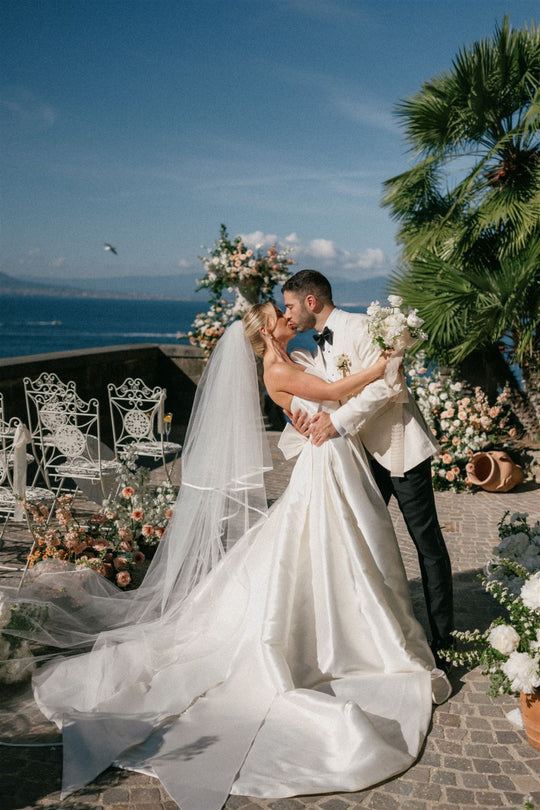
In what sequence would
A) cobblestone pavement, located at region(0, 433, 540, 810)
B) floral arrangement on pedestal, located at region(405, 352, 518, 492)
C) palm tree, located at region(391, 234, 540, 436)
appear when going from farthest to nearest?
floral arrangement on pedestal, located at region(405, 352, 518, 492) → palm tree, located at region(391, 234, 540, 436) → cobblestone pavement, located at region(0, 433, 540, 810)

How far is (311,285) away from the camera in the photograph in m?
3.57

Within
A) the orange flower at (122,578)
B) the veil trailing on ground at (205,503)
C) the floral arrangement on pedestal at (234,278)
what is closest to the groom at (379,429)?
the veil trailing on ground at (205,503)

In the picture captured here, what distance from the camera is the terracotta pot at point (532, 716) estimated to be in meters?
2.78

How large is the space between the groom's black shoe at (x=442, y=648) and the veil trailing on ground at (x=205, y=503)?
3.75ft

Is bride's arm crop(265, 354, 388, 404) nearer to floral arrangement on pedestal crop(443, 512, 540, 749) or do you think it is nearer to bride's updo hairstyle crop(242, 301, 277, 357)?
bride's updo hairstyle crop(242, 301, 277, 357)

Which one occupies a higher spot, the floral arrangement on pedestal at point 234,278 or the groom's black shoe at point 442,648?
the floral arrangement on pedestal at point 234,278

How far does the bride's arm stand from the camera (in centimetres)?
337

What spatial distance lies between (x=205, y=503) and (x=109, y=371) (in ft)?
22.4

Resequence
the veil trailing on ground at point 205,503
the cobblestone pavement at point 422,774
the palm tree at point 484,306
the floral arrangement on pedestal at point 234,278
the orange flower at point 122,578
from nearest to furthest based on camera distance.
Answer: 1. the cobblestone pavement at point 422,774
2. the veil trailing on ground at point 205,503
3. the orange flower at point 122,578
4. the palm tree at point 484,306
5. the floral arrangement on pedestal at point 234,278

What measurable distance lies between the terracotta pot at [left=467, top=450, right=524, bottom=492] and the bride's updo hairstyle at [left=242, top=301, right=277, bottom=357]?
4797 mm

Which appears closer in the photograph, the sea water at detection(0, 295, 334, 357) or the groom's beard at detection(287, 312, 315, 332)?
the groom's beard at detection(287, 312, 315, 332)

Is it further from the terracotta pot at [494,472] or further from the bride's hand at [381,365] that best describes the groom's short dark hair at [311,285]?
the terracotta pot at [494,472]

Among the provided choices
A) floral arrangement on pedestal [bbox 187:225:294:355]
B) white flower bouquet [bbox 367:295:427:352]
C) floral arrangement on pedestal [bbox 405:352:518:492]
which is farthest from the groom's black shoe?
floral arrangement on pedestal [bbox 187:225:294:355]

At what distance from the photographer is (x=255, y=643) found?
3.29 metres
